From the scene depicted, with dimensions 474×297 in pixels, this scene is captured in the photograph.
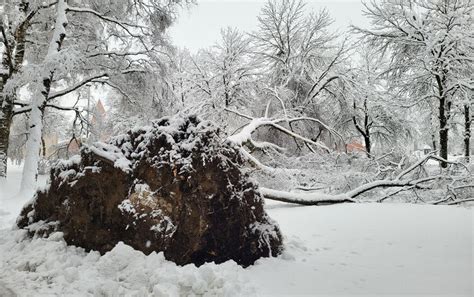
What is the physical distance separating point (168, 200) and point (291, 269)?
1.39 meters

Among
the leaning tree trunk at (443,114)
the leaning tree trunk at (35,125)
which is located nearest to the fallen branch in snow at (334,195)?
the leaning tree trunk at (443,114)

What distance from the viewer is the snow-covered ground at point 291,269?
2.72 m

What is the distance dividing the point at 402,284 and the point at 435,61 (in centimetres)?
931

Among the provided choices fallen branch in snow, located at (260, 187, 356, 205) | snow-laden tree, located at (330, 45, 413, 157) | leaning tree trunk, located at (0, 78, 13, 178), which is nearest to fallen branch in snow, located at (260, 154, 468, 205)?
fallen branch in snow, located at (260, 187, 356, 205)

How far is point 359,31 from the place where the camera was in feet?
37.5

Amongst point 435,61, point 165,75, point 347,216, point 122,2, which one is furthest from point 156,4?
point 435,61

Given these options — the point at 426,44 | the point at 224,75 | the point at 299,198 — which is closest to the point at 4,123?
the point at 299,198

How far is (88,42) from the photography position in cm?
923

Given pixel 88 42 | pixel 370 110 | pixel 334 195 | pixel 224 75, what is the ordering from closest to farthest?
pixel 334 195
pixel 88 42
pixel 224 75
pixel 370 110

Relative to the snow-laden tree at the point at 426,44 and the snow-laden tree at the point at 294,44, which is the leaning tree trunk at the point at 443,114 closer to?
the snow-laden tree at the point at 426,44

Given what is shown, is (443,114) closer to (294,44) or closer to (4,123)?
(294,44)

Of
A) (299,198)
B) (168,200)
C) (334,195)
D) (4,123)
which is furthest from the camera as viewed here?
(4,123)

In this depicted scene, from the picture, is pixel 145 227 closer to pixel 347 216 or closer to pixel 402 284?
pixel 402 284

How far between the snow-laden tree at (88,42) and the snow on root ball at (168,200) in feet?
14.8
